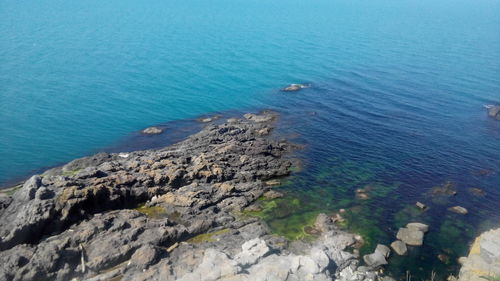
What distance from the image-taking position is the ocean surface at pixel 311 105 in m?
44.2

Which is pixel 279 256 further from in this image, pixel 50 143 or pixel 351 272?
pixel 50 143

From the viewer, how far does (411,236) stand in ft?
124

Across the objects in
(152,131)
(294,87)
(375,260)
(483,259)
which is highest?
(294,87)

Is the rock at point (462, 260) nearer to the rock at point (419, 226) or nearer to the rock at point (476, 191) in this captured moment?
the rock at point (419, 226)

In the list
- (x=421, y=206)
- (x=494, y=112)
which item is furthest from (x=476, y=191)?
(x=494, y=112)

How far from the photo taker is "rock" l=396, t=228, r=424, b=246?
3725cm

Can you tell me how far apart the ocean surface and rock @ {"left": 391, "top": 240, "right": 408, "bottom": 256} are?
32.0 inches

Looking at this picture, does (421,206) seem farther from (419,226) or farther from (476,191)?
(476,191)

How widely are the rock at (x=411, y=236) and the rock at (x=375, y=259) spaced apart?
169 inches

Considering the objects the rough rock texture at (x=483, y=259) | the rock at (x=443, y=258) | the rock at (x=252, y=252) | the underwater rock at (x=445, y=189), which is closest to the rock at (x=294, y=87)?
the underwater rock at (x=445, y=189)

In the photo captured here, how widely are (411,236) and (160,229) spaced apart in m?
25.3

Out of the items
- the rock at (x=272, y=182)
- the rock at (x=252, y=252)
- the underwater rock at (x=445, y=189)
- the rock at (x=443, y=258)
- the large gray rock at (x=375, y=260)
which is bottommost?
the rock at (x=443, y=258)

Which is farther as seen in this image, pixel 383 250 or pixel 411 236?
pixel 411 236

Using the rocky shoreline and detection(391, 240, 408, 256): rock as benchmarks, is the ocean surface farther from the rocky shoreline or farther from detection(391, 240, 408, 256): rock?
the rocky shoreline
